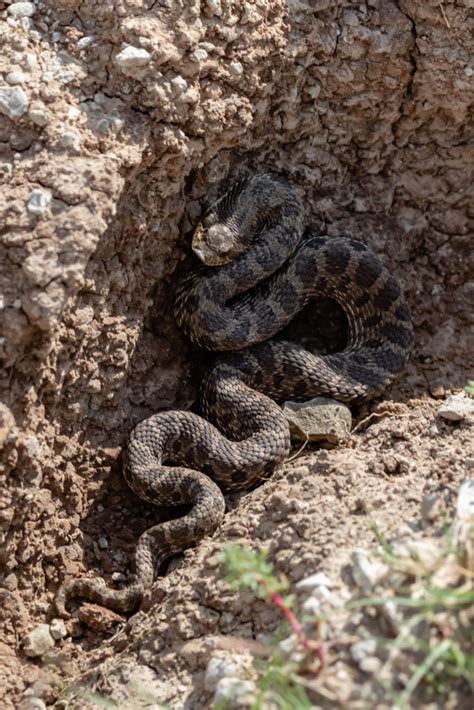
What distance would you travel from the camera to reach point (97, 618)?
487 cm

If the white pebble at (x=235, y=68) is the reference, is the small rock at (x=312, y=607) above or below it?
below

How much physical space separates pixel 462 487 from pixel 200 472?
2.11 m

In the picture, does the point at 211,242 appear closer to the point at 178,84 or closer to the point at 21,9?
the point at 178,84

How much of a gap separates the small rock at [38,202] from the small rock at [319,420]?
87.5 inches

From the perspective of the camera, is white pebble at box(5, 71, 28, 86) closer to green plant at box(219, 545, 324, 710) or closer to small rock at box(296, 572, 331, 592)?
green plant at box(219, 545, 324, 710)

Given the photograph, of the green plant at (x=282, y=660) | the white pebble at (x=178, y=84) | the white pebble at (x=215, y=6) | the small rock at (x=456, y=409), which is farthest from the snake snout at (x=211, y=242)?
the green plant at (x=282, y=660)

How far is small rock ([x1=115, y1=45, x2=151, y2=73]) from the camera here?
16.0 ft

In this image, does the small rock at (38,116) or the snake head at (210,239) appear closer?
the small rock at (38,116)

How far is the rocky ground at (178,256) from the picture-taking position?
437cm

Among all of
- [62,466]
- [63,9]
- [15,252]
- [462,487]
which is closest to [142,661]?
[62,466]

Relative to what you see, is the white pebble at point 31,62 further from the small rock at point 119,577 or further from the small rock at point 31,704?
the small rock at point 31,704

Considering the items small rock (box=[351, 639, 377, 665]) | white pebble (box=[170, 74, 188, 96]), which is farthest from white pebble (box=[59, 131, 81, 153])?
small rock (box=[351, 639, 377, 665])

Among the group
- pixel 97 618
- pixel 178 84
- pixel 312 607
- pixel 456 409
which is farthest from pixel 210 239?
pixel 312 607

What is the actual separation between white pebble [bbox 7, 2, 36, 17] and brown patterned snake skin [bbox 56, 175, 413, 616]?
1651mm
